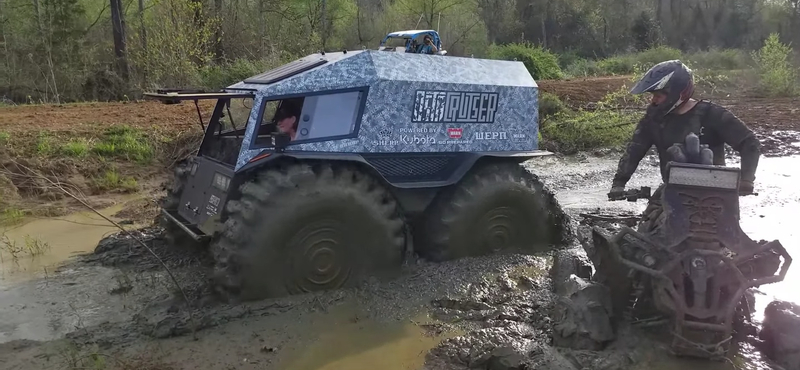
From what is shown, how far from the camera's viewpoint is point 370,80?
560cm

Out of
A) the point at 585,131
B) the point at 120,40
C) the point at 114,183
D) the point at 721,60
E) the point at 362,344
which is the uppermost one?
the point at 120,40

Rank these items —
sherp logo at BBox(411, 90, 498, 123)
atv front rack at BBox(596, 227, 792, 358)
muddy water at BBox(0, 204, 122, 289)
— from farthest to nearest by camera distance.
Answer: muddy water at BBox(0, 204, 122, 289) < sherp logo at BBox(411, 90, 498, 123) < atv front rack at BBox(596, 227, 792, 358)

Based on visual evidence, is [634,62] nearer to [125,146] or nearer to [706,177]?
[125,146]

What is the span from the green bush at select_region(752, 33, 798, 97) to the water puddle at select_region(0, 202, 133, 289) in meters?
21.0

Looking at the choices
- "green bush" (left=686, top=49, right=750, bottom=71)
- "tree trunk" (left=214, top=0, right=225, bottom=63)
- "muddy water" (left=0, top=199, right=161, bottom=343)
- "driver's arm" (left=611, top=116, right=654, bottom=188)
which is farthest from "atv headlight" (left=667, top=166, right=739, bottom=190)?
"green bush" (left=686, top=49, right=750, bottom=71)

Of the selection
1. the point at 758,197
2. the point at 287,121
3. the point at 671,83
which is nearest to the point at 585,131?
the point at 758,197

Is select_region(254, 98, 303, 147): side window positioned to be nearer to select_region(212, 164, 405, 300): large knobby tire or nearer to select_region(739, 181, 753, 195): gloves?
select_region(212, 164, 405, 300): large knobby tire

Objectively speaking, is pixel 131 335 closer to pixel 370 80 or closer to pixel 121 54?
pixel 370 80

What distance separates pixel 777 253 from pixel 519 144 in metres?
2.84

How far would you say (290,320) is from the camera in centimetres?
507

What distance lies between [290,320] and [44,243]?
3918 mm

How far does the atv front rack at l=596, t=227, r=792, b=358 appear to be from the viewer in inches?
160

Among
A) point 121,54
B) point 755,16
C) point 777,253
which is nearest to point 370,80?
point 777,253

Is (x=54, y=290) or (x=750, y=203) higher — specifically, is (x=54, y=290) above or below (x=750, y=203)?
below
